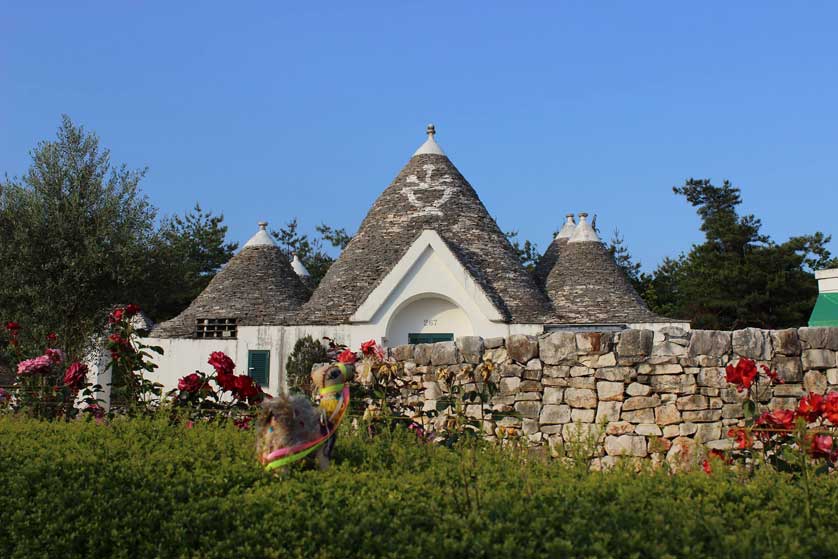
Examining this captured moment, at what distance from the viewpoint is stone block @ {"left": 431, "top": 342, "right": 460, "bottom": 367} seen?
1014 centimetres

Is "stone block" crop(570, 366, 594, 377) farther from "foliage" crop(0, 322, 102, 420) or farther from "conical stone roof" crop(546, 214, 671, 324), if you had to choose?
"conical stone roof" crop(546, 214, 671, 324)

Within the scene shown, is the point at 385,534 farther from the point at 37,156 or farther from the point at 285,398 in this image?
the point at 37,156

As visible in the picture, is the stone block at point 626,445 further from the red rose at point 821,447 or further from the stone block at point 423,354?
the red rose at point 821,447

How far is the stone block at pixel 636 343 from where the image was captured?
30.3 ft

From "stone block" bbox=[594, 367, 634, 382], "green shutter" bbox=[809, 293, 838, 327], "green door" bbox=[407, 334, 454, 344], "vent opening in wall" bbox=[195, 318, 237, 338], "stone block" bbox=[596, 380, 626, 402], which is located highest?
"green shutter" bbox=[809, 293, 838, 327]

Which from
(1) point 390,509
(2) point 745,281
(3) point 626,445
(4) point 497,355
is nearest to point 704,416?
(3) point 626,445

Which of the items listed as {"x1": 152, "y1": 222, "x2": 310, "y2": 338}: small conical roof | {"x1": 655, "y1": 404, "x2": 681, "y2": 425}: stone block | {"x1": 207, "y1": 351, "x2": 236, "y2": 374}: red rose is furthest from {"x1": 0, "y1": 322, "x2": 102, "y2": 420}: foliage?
{"x1": 152, "y1": 222, "x2": 310, "y2": 338}: small conical roof

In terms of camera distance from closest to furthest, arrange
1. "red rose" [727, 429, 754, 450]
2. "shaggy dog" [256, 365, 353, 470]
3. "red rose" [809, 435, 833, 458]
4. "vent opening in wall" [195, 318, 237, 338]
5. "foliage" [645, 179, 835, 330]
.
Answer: "red rose" [809, 435, 833, 458] < "shaggy dog" [256, 365, 353, 470] < "red rose" [727, 429, 754, 450] < "vent opening in wall" [195, 318, 237, 338] < "foliage" [645, 179, 835, 330]

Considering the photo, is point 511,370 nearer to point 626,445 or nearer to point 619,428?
point 619,428

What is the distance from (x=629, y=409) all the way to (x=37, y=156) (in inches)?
627

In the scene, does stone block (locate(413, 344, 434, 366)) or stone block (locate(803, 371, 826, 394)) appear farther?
stone block (locate(413, 344, 434, 366))

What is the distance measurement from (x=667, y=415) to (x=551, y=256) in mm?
16107

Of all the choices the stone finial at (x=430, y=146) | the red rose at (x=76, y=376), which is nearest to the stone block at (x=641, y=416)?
the red rose at (x=76, y=376)

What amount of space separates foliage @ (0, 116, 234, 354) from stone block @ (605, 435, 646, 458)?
13.4 m
